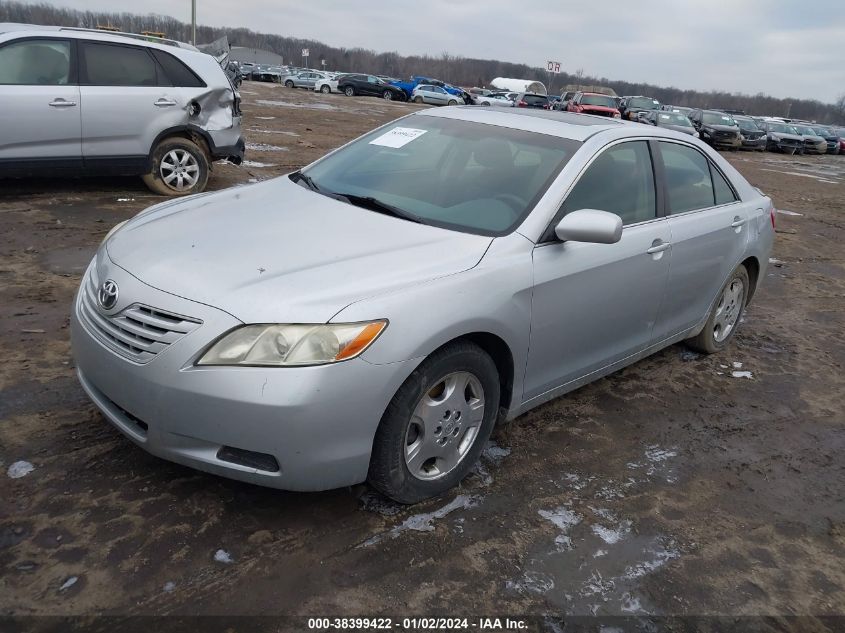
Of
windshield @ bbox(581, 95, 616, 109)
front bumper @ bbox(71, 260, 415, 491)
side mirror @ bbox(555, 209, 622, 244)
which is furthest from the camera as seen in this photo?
windshield @ bbox(581, 95, 616, 109)

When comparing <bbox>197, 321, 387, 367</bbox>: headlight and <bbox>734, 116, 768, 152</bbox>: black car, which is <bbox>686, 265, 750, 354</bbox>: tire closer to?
<bbox>197, 321, 387, 367</bbox>: headlight

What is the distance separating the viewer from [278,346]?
7.97 feet

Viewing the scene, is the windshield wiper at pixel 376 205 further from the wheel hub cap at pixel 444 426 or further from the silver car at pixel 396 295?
the wheel hub cap at pixel 444 426

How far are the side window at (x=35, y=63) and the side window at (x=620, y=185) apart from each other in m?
6.01

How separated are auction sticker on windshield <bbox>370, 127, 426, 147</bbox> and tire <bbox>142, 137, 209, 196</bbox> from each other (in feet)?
15.3

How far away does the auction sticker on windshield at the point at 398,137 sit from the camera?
399 centimetres

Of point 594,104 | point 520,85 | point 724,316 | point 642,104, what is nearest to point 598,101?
point 594,104

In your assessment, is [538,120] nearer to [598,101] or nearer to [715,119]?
[715,119]

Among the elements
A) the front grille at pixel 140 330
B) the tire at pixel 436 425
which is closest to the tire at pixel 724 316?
the tire at pixel 436 425

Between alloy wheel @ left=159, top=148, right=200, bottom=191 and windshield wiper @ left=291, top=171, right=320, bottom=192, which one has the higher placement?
windshield wiper @ left=291, top=171, right=320, bottom=192

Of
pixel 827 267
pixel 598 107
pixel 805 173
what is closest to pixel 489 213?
pixel 827 267

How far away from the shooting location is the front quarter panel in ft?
8.30

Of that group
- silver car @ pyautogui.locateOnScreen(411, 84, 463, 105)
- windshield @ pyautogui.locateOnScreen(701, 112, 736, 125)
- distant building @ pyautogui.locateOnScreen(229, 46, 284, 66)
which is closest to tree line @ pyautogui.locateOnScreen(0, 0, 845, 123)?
distant building @ pyautogui.locateOnScreen(229, 46, 284, 66)

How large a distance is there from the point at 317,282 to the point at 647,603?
1718 mm
